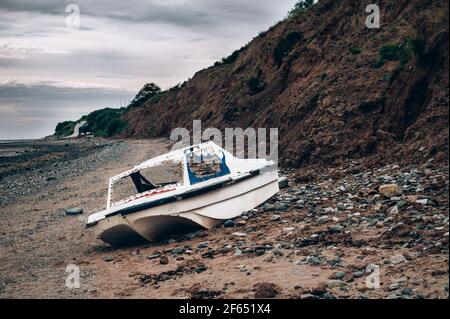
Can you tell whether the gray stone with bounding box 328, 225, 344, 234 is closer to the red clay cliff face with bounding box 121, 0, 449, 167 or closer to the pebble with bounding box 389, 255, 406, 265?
the pebble with bounding box 389, 255, 406, 265

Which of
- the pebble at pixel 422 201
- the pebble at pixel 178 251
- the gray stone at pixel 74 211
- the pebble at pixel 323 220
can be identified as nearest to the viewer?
the pebble at pixel 422 201

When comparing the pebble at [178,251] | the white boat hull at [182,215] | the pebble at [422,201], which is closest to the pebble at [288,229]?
the white boat hull at [182,215]

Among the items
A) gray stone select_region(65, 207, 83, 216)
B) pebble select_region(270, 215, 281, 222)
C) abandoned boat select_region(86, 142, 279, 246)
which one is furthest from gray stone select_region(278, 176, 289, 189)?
gray stone select_region(65, 207, 83, 216)

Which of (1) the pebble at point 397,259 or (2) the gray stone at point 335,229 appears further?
(2) the gray stone at point 335,229

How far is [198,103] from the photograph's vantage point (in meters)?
52.8

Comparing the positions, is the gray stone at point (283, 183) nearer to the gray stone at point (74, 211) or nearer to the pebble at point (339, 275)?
the gray stone at point (74, 211)

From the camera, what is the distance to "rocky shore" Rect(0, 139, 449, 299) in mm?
8602

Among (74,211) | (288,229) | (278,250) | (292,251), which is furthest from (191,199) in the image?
(74,211)

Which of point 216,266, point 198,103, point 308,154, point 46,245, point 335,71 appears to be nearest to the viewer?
point 216,266

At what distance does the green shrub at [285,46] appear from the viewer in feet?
104

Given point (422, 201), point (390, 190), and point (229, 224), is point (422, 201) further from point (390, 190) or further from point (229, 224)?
point (229, 224)
